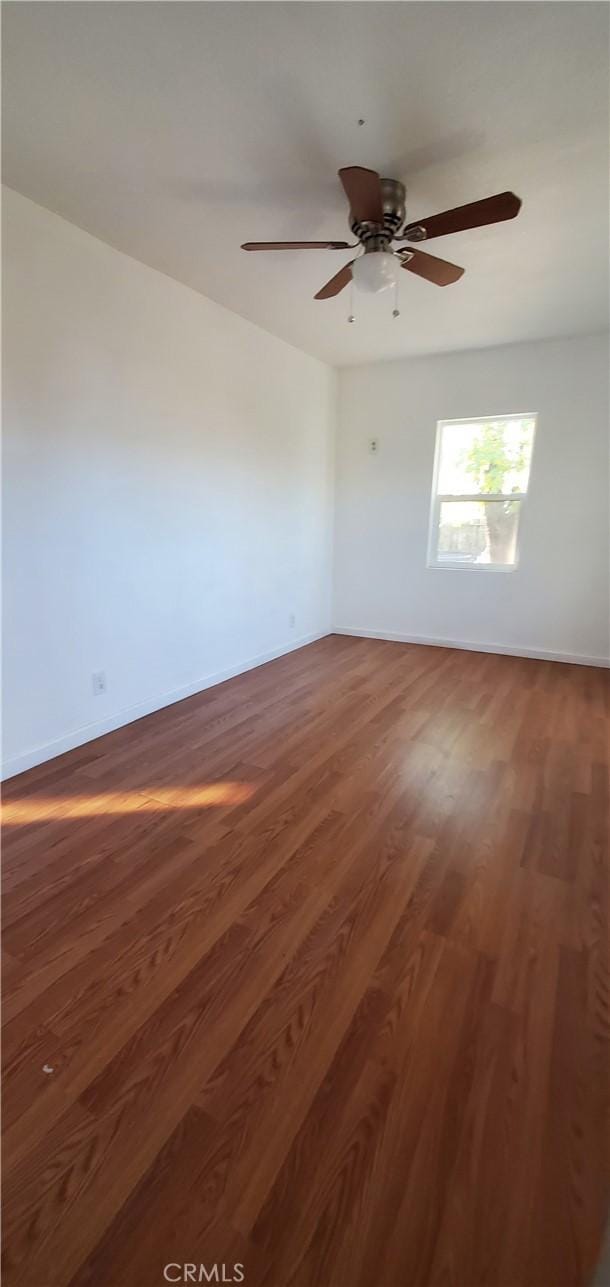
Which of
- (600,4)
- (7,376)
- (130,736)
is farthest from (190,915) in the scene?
(600,4)

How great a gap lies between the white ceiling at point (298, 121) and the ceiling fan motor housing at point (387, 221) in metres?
0.05

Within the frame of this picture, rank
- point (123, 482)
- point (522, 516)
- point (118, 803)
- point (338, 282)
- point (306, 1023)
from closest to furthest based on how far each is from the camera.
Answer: point (306, 1023) → point (118, 803) → point (338, 282) → point (123, 482) → point (522, 516)

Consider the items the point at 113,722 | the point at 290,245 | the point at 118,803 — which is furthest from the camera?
the point at 113,722

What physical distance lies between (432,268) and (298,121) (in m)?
0.76

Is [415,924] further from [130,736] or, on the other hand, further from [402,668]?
[402,668]

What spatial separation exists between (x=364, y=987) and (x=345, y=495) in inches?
174

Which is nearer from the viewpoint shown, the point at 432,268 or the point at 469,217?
the point at 469,217

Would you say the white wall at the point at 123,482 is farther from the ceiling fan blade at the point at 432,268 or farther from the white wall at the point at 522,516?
the ceiling fan blade at the point at 432,268

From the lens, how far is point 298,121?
1.72 metres

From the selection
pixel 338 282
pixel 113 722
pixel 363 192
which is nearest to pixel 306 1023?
pixel 113 722

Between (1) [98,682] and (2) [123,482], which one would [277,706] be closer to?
(1) [98,682]

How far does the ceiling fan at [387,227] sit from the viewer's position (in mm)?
1694

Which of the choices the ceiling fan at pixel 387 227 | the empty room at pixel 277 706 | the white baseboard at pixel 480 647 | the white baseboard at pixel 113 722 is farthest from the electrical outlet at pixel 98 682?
the white baseboard at pixel 480 647

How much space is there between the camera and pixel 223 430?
3424 mm
